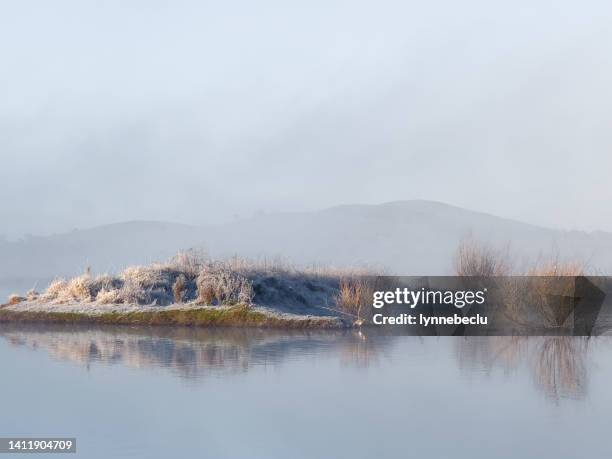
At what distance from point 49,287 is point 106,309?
2.96m

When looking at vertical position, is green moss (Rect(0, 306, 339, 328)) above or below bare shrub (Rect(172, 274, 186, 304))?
below

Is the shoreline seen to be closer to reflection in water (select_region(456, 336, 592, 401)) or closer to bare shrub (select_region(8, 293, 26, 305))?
bare shrub (select_region(8, 293, 26, 305))

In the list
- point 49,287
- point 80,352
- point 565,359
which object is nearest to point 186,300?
point 49,287

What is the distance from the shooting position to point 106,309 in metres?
19.1

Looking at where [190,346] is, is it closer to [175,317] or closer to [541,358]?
[175,317]

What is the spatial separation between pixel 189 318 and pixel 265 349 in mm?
→ 4899

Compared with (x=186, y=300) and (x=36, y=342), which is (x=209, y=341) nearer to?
(x=36, y=342)

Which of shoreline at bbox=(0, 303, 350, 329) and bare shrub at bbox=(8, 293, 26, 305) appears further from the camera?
bare shrub at bbox=(8, 293, 26, 305)

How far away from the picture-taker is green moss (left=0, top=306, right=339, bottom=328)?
17281 millimetres

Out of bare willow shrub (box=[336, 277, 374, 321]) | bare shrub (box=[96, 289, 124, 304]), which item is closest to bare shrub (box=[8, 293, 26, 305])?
bare shrub (box=[96, 289, 124, 304])

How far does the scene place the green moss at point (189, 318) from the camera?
17281 millimetres

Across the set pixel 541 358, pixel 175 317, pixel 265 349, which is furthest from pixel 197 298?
pixel 541 358

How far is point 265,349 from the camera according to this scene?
13797mm

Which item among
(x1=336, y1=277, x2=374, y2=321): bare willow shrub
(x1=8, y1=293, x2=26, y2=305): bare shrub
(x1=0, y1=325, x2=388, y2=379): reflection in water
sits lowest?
(x1=0, y1=325, x2=388, y2=379): reflection in water
